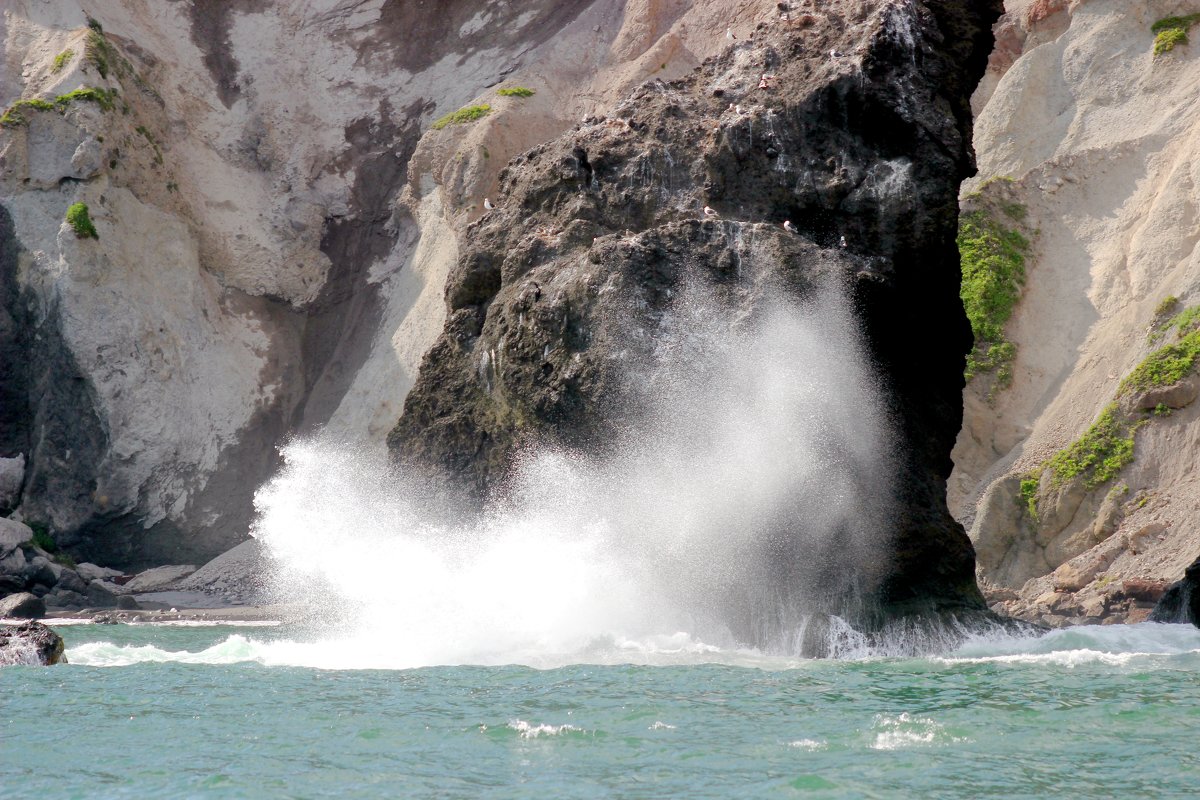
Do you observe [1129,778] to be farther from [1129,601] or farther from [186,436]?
[186,436]

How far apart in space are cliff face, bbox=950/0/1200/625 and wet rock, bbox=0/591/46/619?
2056 centimetres

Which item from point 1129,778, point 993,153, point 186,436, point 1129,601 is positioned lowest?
point 1129,778

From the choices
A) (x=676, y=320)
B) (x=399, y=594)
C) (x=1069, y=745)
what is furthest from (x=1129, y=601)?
(x=1069, y=745)

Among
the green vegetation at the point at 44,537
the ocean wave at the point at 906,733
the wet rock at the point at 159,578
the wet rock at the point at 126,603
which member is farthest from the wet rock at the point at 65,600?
the ocean wave at the point at 906,733

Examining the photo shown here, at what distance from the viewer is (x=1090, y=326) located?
30641mm

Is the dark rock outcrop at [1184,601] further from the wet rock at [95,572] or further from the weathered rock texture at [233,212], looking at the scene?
the wet rock at [95,572]

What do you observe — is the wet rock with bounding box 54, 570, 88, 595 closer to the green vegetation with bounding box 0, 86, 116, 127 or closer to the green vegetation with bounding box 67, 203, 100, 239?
the green vegetation with bounding box 67, 203, 100, 239

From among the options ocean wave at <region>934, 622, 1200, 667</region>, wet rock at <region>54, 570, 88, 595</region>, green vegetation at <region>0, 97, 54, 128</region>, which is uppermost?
green vegetation at <region>0, 97, 54, 128</region>

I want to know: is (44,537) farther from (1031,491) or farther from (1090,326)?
(1090,326)

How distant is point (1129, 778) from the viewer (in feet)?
Result: 27.0

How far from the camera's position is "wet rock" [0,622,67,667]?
16.7 meters

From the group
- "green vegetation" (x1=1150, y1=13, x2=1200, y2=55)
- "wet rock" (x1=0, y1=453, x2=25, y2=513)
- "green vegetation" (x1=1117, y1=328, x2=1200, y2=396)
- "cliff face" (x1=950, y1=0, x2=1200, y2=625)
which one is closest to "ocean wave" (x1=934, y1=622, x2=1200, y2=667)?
"cliff face" (x1=950, y1=0, x2=1200, y2=625)

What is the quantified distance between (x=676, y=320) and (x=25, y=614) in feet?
58.4

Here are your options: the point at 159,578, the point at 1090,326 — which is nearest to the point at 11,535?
the point at 159,578
